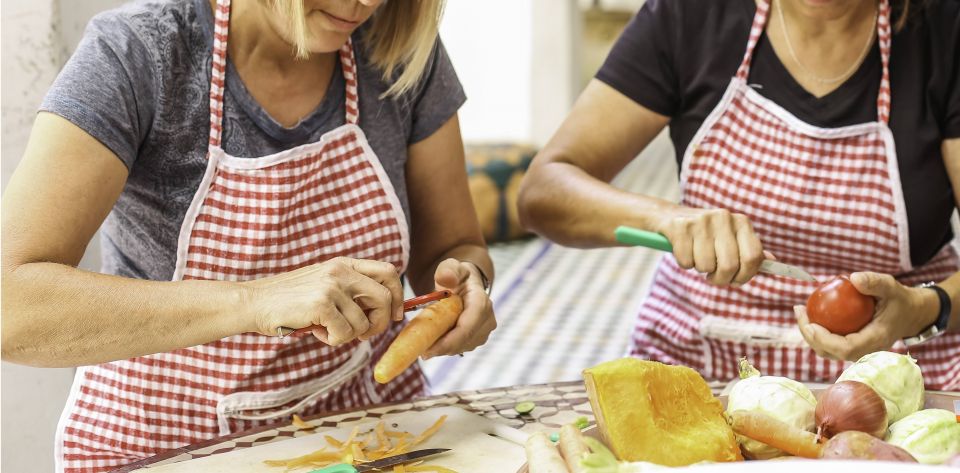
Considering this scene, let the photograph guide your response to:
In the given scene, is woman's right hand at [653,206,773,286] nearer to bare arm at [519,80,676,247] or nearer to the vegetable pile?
bare arm at [519,80,676,247]

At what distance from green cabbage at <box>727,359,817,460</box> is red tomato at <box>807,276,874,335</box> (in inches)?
15.7

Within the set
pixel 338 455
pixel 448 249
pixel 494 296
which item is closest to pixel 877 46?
pixel 448 249

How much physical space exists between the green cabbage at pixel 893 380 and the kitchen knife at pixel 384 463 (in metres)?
0.57

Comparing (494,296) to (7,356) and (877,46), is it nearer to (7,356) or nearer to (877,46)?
(877,46)

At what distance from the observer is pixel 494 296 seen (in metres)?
5.25

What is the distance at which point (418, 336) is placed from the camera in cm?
154

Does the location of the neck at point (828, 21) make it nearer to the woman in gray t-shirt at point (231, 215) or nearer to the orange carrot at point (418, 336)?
the woman in gray t-shirt at point (231, 215)

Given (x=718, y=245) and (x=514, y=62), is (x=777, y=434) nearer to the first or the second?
(x=718, y=245)

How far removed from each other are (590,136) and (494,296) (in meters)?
3.19

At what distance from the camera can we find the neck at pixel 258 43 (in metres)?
1.71

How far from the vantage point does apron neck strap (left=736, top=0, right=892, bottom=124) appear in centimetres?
196

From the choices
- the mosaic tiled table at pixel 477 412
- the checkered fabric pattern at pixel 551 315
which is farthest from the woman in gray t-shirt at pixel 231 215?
the checkered fabric pattern at pixel 551 315

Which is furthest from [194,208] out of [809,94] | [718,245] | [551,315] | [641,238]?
[551,315]

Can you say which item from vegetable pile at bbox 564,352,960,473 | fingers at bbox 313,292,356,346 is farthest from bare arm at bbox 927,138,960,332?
fingers at bbox 313,292,356,346
